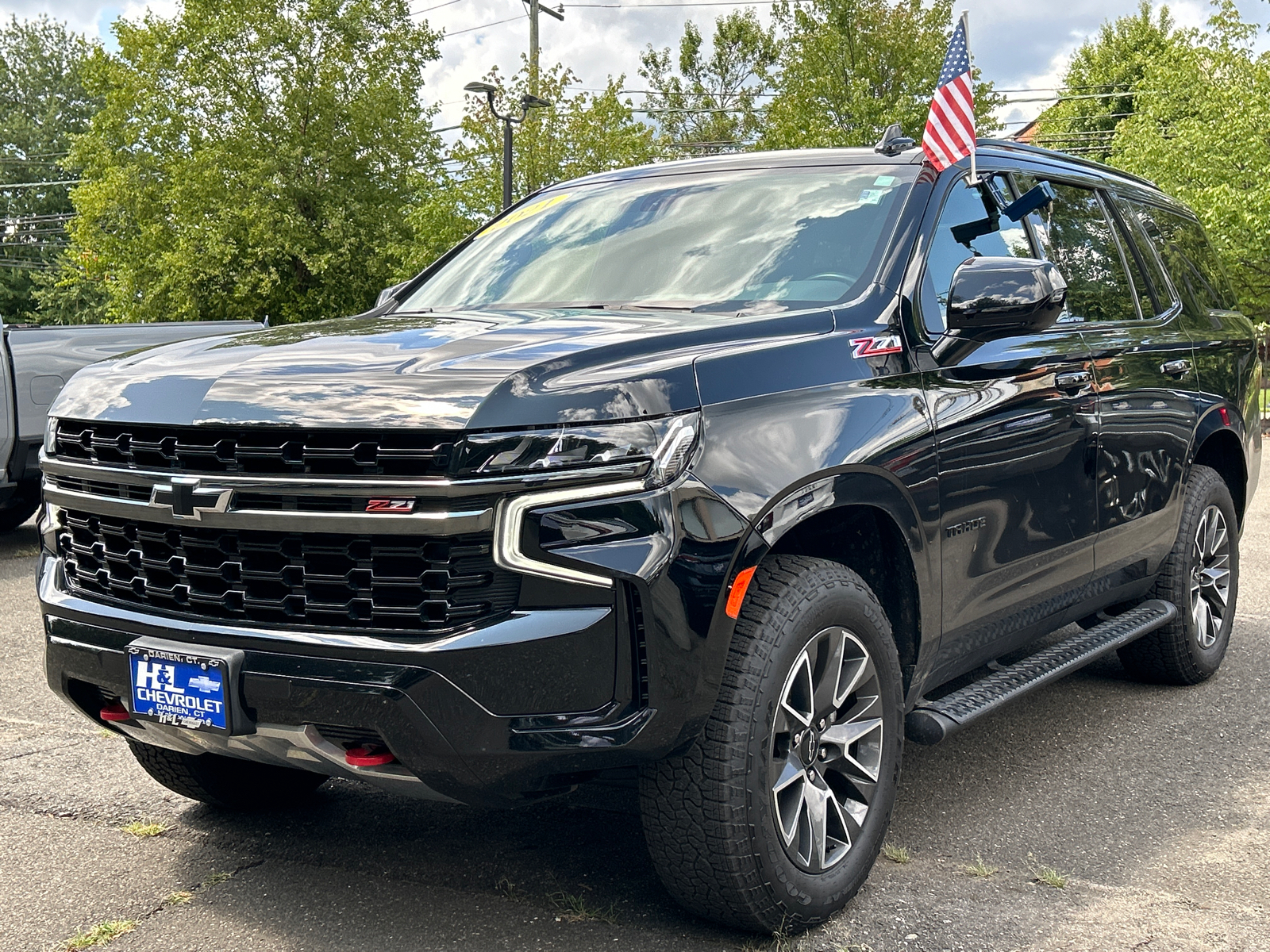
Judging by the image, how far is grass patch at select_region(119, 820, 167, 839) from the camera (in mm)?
3861

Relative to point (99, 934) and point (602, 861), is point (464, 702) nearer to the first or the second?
point (602, 861)

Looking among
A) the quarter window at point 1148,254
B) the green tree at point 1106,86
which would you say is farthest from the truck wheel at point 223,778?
the green tree at point 1106,86

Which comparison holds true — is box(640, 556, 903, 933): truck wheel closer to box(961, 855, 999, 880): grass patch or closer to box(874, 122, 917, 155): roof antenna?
box(961, 855, 999, 880): grass patch

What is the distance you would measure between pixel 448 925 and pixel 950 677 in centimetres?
166

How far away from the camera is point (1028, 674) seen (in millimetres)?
4078

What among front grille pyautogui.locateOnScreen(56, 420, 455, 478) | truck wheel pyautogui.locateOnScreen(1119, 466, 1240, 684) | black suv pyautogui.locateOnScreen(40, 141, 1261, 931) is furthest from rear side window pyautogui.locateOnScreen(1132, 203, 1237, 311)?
front grille pyautogui.locateOnScreen(56, 420, 455, 478)

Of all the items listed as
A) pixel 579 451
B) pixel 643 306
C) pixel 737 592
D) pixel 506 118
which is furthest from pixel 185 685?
pixel 506 118

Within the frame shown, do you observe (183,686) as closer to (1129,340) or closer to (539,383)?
(539,383)

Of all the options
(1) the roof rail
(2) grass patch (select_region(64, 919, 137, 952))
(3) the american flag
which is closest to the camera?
(2) grass patch (select_region(64, 919, 137, 952))

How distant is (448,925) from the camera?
320 cm

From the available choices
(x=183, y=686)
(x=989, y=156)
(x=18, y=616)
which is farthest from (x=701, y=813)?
(x=18, y=616)

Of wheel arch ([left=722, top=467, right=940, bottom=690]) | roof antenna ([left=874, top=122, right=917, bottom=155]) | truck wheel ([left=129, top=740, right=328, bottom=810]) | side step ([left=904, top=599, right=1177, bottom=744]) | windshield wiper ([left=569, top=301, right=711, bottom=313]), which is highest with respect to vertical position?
roof antenna ([left=874, top=122, right=917, bottom=155])

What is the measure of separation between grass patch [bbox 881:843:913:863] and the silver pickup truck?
283 inches

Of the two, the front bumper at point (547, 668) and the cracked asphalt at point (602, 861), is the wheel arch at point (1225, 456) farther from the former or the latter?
the front bumper at point (547, 668)
